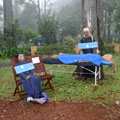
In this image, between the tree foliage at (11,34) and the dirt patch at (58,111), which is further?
the tree foliage at (11,34)

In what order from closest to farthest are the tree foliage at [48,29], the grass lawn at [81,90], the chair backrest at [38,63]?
the grass lawn at [81,90] → the chair backrest at [38,63] → the tree foliage at [48,29]

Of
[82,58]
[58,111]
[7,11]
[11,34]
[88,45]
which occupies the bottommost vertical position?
[58,111]

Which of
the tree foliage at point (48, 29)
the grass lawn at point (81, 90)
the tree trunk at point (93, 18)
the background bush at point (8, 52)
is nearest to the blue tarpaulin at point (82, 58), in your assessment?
the grass lawn at point (81, 90)

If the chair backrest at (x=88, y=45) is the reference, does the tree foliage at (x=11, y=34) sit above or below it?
above

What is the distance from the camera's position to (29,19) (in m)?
43.2

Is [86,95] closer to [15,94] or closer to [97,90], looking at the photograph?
[97,90]

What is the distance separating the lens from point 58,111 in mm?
3910

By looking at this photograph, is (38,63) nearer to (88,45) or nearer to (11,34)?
(88,45)

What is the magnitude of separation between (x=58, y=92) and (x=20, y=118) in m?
1.74

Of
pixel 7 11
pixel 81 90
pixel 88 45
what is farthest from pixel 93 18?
pixel 7 11

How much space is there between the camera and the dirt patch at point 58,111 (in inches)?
143

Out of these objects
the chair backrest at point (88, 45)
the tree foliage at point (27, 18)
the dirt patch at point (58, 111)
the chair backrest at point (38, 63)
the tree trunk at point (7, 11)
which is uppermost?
the tree foliage at point (27, 18)

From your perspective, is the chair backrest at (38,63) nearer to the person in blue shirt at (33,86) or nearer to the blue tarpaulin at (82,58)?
the blue tarpaulin at (82,58)

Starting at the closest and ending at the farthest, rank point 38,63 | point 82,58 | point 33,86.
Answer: point 33,86 < point 82,58 < point 38,63
